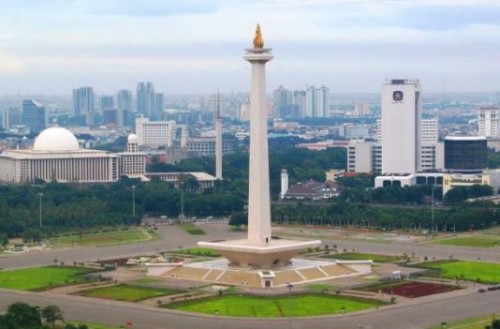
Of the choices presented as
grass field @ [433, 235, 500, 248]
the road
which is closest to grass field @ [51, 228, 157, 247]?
grass field @ [433, 235, 500, 248]

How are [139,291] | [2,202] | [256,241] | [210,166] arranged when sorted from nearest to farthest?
[139,291]
[256,241]
[2,202]
[210,166]

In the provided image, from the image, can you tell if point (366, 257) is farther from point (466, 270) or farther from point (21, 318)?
point (21, 318)

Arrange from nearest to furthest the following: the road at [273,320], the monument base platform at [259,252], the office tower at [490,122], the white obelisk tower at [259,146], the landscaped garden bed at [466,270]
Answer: the road at [273,320] < the landscaped garden bed at [466,270] < the monument base platform at [259,252] < the white obelisk tower at [259,146] < the office tower at [490,122]

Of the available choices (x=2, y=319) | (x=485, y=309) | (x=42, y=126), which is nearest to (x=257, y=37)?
(x=485, y=309)

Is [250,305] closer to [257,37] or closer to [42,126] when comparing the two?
[257,37]

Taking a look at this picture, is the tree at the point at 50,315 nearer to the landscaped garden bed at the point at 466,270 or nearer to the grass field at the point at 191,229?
the landscaped garden bed at the point at 466,270

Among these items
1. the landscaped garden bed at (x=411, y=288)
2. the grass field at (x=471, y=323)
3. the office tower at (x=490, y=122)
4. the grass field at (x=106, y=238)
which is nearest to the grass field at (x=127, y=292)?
the landscaped garden bed at (x=411, y=288)
